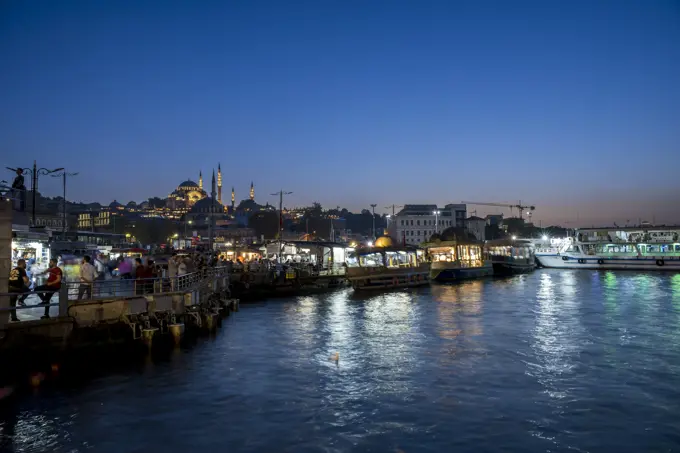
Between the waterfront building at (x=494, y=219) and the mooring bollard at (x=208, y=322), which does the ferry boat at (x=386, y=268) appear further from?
the waterfront building at (x=494, y=219)

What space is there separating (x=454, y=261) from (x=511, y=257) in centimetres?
1933

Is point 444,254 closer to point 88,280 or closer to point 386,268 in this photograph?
point 386,268

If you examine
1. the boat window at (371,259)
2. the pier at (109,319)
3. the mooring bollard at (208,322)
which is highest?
the boat window at (371,259)

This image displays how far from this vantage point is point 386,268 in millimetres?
44062

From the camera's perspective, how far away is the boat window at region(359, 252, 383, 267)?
45.1 meters

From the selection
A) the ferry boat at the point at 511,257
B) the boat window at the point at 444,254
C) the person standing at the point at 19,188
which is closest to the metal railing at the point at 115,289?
the person standing at the point at 19,188

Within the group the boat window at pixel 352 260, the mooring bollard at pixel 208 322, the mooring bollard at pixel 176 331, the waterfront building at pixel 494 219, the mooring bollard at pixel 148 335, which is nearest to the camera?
the mooring bollard at pixel 148 335

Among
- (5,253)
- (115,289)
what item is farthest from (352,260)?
(5,253)

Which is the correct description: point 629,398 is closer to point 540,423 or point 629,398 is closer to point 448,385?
point 540,423

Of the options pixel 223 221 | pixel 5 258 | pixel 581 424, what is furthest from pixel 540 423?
pixel 223 221

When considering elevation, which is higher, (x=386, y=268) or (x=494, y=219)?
(x=494, y=219)

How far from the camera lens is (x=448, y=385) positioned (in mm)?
14438

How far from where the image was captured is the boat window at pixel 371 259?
45147 mm

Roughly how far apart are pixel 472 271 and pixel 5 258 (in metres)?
49.3
